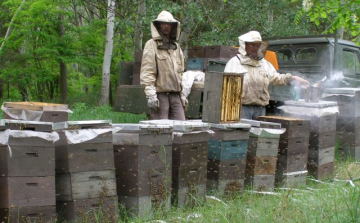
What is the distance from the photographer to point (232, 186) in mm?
5148

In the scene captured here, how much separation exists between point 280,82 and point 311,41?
3370mm

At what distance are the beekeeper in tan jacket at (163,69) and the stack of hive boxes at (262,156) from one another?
1110 millimetres

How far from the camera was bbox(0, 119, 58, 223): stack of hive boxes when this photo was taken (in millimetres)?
3590

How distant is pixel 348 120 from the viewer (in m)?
7.61

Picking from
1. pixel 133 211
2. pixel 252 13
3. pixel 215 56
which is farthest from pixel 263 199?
pixel 252 13

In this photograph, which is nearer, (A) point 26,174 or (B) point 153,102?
(A) point 26,174

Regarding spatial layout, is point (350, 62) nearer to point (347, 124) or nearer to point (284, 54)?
point (284, 54)

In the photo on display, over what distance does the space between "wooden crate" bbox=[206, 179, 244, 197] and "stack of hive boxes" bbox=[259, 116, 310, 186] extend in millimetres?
959

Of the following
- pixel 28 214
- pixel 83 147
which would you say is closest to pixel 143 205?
pixel 83 147

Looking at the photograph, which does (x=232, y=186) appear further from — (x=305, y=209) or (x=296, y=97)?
(x=296, y=97)

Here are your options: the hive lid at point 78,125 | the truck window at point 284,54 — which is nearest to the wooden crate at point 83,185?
the hive lid at point 78,125

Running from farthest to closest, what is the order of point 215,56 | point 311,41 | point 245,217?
point 311,41 < point 215,56 < point 245,217

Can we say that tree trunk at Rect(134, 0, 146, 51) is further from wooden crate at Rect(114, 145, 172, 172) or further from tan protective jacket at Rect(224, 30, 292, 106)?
wooden crate at Rect(114, 145, 172, 172)

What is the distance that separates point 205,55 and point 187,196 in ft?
14.6
